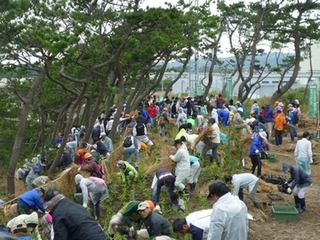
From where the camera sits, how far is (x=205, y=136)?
36.9 feet

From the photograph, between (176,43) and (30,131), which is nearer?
(176,43)

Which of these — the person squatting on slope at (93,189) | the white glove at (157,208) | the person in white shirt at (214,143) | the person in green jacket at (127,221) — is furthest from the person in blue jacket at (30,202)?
the person in white shirt at (214,143)

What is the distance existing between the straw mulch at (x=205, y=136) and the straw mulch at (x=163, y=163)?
615mm

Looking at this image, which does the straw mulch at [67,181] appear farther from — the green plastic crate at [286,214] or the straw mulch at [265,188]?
the green plastic crate at [286,214]

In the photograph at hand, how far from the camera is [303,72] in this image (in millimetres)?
56688

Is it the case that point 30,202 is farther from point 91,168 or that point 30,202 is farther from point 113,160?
point 113,160

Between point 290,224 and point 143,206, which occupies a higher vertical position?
point 143,206

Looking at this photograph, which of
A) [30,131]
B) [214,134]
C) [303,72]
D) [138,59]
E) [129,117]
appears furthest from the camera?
[303,72]

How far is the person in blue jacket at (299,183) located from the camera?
884 centimetres

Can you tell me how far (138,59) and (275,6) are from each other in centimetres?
991

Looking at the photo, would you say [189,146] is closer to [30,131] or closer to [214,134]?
[214,134]

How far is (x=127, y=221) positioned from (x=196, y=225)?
1.51 m

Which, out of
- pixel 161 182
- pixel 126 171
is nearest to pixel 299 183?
pixel 161 182

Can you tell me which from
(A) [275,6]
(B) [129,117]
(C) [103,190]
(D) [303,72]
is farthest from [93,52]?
(D) [303,72]
